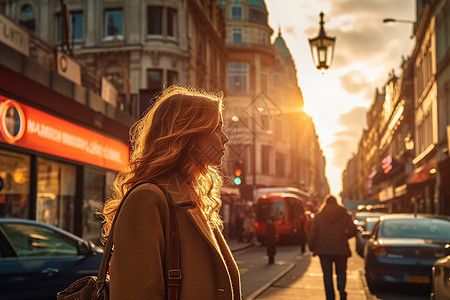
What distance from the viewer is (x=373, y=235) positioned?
12.9 meters

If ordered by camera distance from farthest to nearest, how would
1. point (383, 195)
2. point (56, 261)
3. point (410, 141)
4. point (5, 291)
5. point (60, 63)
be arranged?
point (383, 195) < point (410, 141) < point (60, 63) < point (56, 261) < point (5, 291)

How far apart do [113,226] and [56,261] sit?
581cm

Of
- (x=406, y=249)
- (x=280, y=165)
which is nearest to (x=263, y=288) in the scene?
(x=406, y=249)

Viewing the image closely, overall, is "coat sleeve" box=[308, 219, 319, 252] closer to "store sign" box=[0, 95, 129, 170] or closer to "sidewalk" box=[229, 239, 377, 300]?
"sidewalk" box=[229, 239, 377, 300]

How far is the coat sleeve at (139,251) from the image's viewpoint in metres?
2.17

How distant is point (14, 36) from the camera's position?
47.3ft

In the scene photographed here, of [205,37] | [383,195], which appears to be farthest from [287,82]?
[205,37]

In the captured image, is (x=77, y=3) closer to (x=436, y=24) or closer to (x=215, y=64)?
(x=215, y=64)

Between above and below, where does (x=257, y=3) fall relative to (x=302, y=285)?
above

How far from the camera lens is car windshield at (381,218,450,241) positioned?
1216cm

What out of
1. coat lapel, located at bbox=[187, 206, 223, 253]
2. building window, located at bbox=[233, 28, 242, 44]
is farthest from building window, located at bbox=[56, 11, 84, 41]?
coat lapel, located at bbox=[187, 206, 223, 253]

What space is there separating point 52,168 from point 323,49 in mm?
8539

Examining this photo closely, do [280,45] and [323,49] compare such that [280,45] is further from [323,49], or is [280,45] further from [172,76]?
[323,49]

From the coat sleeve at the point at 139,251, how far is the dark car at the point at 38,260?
5.28m
